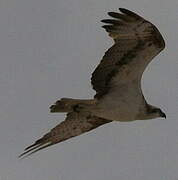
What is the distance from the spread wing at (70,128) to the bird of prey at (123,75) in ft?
1.77

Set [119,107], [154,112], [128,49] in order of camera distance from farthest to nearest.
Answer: [154,112]
[119,107]
[128,49]

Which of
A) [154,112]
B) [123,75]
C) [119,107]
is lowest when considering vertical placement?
[154,112]

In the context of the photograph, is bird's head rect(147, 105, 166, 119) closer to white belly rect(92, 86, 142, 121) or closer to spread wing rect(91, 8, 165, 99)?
white belly rect(92, 86, 142, 121)

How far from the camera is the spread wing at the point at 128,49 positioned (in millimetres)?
21812

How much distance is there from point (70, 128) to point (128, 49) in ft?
8.09

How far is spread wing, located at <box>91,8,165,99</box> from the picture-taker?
21812mm

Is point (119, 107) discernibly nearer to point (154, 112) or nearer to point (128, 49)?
point (154, 112)

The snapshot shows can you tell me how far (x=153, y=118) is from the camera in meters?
22.7

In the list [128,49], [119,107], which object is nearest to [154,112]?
[119,107]

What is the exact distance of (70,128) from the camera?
78.0 feet

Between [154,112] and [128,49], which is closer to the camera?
[128,49]

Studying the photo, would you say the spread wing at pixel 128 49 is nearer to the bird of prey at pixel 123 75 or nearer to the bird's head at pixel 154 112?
the bird of prey at pixel 123 75

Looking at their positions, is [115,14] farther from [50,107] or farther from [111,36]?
[50,107]

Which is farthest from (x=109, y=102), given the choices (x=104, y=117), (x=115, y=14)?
(x=115, y=14)
